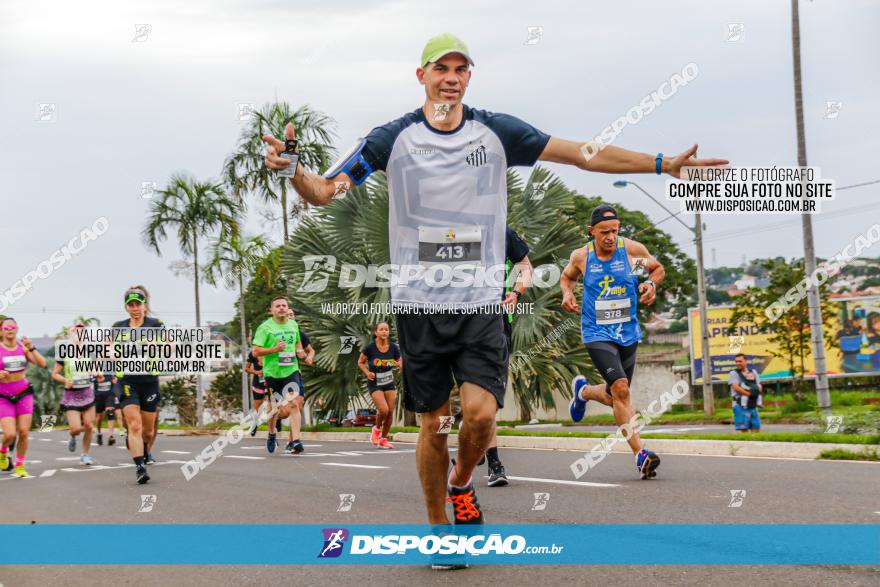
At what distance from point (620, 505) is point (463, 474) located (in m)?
2.16

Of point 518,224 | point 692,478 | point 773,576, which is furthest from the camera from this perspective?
point 518,224

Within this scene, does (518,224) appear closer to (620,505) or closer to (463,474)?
(620,505)

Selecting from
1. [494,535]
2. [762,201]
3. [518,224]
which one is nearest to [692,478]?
[494,535]

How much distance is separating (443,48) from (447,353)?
1410 mm

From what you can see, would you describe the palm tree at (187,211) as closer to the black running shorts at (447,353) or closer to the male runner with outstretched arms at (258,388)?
the male runner with outstretched arms at (258,388)

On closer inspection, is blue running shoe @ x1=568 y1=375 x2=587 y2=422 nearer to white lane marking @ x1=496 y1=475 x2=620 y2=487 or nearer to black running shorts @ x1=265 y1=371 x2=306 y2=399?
white lane marking @ x1=496 y1=475 x2=620 y2=487

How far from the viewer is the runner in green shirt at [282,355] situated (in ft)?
45.9

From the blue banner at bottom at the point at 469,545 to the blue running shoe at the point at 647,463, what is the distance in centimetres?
251

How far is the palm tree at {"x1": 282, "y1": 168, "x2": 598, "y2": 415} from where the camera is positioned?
20.7 metres

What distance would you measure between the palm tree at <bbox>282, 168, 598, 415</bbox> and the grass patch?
10.6m

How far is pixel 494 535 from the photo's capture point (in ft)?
17.3

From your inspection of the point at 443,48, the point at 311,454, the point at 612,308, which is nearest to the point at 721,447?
the point at 612,308

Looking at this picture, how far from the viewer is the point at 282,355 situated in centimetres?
1430

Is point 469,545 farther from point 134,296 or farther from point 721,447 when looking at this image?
point 721,447
